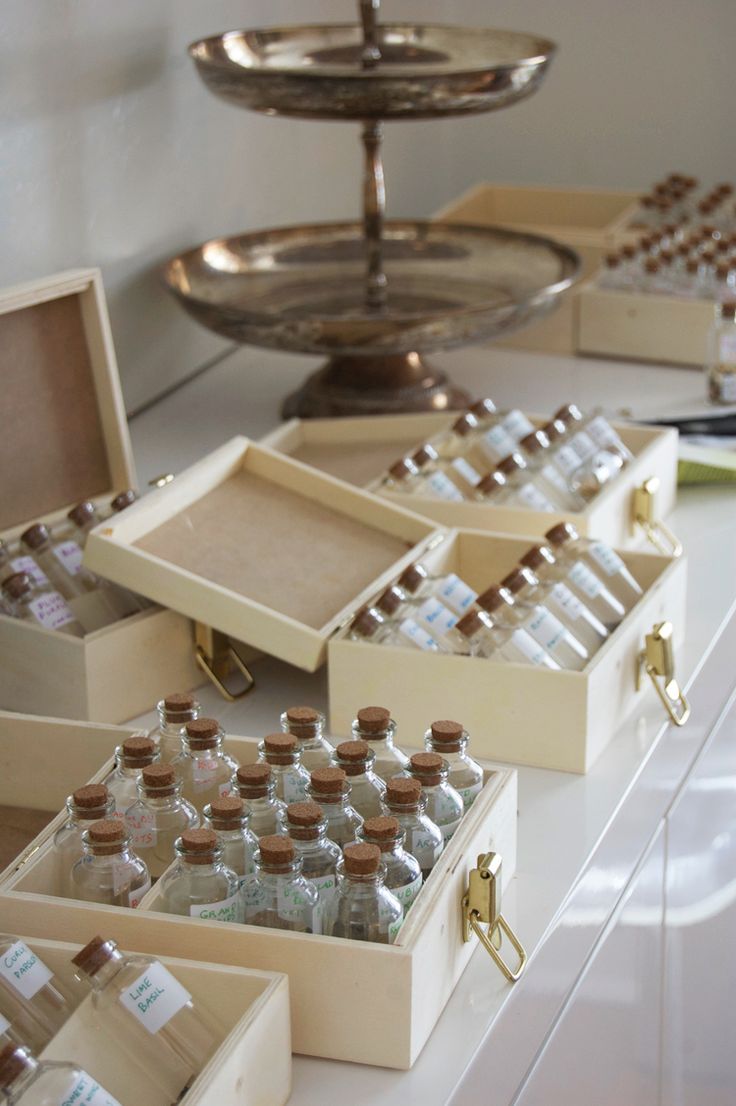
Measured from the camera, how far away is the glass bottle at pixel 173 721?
1.28 meters

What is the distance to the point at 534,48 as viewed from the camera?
90.0 inches

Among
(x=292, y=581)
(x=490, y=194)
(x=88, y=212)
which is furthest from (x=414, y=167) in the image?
(x=292, y=581)

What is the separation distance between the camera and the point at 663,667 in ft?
5.05

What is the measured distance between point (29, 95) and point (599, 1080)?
141 cm

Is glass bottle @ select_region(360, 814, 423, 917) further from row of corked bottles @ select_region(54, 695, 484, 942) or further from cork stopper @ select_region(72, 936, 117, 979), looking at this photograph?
cork stopper @ select_region(72, 936, 117, 979)

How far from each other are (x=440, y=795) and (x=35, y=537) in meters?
0.65

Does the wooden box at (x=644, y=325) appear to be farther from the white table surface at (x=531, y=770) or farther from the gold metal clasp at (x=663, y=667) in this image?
the gold metal clasp at (x=663, y=667)

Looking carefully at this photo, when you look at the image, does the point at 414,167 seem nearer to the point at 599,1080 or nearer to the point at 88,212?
the point at 88,212

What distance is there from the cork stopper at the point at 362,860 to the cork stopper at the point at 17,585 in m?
0.64

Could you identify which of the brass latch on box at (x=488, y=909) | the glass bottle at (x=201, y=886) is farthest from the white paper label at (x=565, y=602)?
the glass bottle at (x=201, y=886)

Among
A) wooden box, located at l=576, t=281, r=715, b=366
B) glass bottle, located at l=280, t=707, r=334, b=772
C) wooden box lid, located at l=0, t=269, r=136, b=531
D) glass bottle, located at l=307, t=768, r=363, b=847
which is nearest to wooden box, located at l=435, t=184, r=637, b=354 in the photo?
wooden box, located at l=576, t=281, r=715, b=366

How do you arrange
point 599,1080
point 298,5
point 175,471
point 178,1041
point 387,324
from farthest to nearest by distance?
point 298,5 → point 175,471 → point 387,324 → point 599,1080 → point 178,1041

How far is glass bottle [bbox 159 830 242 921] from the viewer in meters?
1.08

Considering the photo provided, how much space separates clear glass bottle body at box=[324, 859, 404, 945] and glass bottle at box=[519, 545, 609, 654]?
0.53 metres
